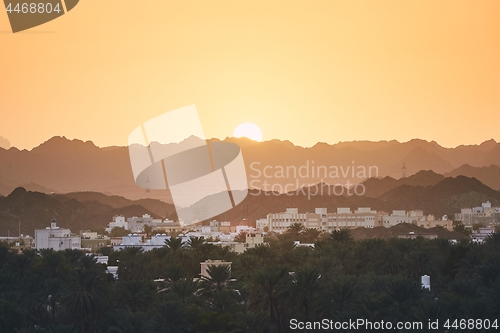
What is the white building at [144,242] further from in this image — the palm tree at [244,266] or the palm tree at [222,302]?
the palm tree at [222,302]

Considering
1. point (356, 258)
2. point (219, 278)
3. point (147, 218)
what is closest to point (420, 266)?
point (356, 258)

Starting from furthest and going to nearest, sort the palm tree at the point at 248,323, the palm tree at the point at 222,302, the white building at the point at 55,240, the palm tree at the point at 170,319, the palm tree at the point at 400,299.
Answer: the white building at the point at 55,240
the palm tree at the point at 222,302
the palm tree at the point at 170,319
the palm tree at the point at 248,323
the palm tree at the point at 400,299

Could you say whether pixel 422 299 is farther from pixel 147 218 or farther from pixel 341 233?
pixel 147 218

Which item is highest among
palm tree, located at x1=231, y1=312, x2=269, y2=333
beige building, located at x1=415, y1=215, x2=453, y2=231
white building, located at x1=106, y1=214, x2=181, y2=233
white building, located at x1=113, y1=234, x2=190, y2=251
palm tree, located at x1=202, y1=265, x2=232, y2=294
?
white building, located at x1=106, y1=214, x2=181, y2=233

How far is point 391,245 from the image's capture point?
208 ft

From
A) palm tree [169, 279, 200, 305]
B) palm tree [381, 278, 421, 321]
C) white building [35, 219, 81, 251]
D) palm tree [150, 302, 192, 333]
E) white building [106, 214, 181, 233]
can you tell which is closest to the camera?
palm tree [381, 278, 421, 321]

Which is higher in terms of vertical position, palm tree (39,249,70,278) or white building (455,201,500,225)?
white building (455,201,500,225)

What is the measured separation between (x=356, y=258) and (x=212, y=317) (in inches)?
924

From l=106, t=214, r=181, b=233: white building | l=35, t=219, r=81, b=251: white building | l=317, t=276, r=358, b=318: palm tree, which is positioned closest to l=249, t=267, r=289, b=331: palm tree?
l=317, t=276, r=358, b=318: palm tree

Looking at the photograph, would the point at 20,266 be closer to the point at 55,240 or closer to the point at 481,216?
the point at 55,240

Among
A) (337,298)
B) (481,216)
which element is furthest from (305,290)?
(481,216)

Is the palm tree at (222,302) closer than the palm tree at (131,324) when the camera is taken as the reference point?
No

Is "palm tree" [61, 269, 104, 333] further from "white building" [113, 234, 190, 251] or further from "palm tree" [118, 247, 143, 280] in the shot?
"white building" [113, 234, 190, 251]

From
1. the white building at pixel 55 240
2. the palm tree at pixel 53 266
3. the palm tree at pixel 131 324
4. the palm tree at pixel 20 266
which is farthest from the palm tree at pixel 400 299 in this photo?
the white building at pixel 55 240
